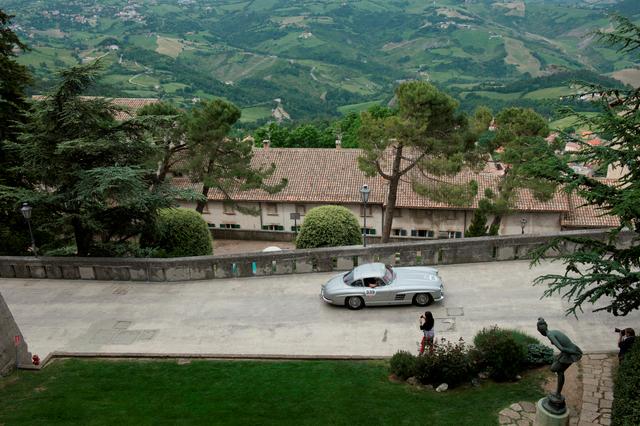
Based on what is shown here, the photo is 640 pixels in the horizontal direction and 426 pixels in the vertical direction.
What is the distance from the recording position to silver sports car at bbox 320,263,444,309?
16547 millimetres

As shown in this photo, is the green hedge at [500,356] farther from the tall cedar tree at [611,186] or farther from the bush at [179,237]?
the bush at [179,237]

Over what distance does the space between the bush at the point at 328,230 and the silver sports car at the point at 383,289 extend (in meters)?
4.84

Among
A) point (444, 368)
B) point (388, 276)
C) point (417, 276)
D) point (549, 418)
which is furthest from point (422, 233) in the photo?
point (549, 418)

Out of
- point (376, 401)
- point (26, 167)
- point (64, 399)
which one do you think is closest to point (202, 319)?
point (64, 399)

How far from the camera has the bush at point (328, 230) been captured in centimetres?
2192

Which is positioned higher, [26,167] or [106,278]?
[26,167]

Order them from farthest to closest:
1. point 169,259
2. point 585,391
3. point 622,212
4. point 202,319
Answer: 1. point 169,259
2. point 202,319
3. point 585,391
4. point 622,212

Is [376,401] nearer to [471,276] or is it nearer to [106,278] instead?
[471,276]

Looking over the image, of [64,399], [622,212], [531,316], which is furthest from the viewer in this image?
[531,316]

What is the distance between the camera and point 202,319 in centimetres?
1711

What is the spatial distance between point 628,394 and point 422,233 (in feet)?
98.7

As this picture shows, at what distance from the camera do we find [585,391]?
11336 millimetres

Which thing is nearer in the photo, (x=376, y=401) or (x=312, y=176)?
(x=376, y=401)

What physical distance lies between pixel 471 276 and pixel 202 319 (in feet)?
29.5
